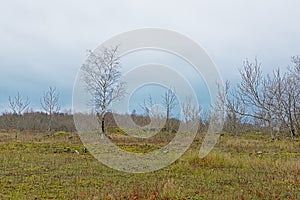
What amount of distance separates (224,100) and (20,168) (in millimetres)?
28315

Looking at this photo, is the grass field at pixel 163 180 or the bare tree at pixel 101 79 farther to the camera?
the bare tree at pixel 101 79

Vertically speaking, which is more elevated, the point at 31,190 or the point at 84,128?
the point at 84,128

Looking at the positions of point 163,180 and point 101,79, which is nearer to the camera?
point 163,180

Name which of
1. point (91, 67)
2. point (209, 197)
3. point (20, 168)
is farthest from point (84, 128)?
point (209, 197)

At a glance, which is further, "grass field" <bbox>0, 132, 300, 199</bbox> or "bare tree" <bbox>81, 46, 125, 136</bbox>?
"bare tree" <bbox>81, 46, 125, 136</bbox>

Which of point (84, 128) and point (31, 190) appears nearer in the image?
point (31, 190)

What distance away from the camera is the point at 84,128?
959 inches

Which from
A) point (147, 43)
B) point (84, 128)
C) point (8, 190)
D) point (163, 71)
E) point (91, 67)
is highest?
point (91, 67)

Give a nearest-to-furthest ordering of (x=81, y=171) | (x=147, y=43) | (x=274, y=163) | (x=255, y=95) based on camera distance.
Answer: (x=147, y=43) → (x=81, y=171) → (x=274, y=163) → (x=255, y=95)


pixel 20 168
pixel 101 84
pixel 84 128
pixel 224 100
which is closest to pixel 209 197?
Result: pixel 20 168

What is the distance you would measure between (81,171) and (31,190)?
3.52 metres

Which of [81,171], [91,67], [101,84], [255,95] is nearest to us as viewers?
[81,171]

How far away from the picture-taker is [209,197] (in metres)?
7.44

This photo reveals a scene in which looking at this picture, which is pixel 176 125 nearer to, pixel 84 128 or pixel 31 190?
pixel 84 128
